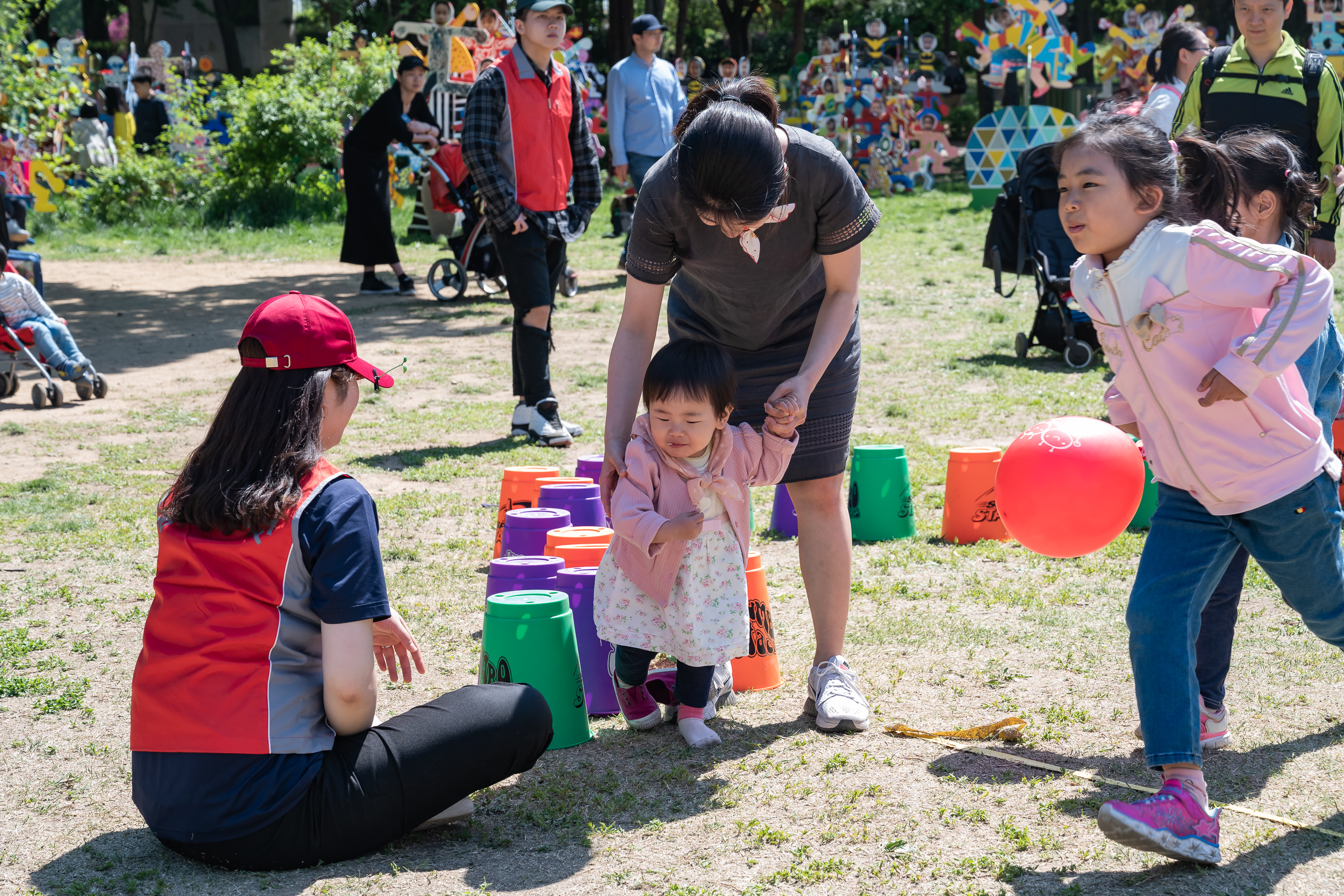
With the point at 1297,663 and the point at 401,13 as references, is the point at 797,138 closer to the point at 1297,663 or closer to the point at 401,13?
the point at 1297,663

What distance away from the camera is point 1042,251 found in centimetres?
896

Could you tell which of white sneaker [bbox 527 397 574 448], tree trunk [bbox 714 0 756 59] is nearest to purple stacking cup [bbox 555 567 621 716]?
white sneaker [bbox 527 397 574 448]

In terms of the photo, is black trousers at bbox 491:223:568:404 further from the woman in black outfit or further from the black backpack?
the woman in black outfit

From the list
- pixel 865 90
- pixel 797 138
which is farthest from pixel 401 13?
pixel 797 138

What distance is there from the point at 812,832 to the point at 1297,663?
184 cm

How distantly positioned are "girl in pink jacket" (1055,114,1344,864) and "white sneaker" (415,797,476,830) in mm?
1424

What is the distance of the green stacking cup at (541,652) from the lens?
3.43 meters

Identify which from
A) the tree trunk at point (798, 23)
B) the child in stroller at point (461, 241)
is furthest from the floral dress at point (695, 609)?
the tree trunk at point (798, 23)

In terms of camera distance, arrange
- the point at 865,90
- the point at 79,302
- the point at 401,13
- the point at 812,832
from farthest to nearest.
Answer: the point at 401,13 → the point at 865,90 → the point at 79,302 → the point at 812,832

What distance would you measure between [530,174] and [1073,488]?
4.17m

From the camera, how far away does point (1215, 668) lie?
10.9 ft

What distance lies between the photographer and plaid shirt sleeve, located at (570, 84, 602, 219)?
734 cm

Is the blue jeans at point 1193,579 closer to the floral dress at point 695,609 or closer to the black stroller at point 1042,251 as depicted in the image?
the floral dress at point 695,609

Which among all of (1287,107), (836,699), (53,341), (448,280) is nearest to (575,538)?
(836,699)
